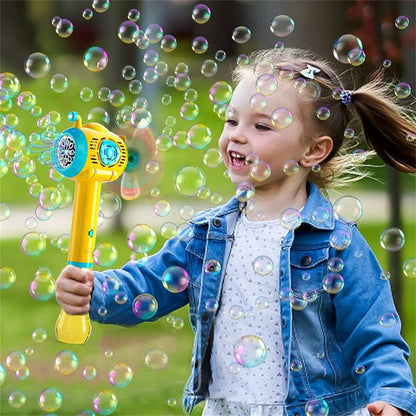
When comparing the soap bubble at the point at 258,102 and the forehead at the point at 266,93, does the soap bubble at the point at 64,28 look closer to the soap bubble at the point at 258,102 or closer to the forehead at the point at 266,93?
the forehead at the point at 266,93

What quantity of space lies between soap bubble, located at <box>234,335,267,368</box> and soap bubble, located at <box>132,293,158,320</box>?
281 millimetres

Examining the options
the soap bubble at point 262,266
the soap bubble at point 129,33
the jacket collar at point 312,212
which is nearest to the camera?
the soap bubble at point 262,266

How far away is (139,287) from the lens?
8.41 feet

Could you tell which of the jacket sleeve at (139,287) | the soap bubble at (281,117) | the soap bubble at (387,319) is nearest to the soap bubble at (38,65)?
the jacket sleeve at (139,287)

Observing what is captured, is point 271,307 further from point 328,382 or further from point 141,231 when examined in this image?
point 141,231

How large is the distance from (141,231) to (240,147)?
1.53 feet

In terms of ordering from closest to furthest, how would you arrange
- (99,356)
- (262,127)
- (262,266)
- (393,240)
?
(262,266) → (262,127) → (393,240) → (99,356)

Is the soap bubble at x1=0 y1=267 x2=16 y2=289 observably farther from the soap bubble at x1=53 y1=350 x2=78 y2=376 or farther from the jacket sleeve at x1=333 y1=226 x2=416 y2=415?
the jacket sleeve at x1=333 y1=226 x2=416 y2=415

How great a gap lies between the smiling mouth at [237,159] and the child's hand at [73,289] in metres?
0.50

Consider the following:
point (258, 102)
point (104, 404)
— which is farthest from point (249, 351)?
point (258, 102)

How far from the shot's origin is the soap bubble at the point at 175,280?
250 centimetres

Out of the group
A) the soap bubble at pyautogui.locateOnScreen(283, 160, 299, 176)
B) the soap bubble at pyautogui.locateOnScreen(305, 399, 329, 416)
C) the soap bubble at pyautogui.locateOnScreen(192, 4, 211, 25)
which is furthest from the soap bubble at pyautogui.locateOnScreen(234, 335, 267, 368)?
the soap bubble at pyautogui.locateOnScreen(192, 4, 211, 25)

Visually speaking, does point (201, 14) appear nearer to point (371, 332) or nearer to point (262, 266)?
point (262, 266)

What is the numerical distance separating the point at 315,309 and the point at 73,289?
642 millimetres
